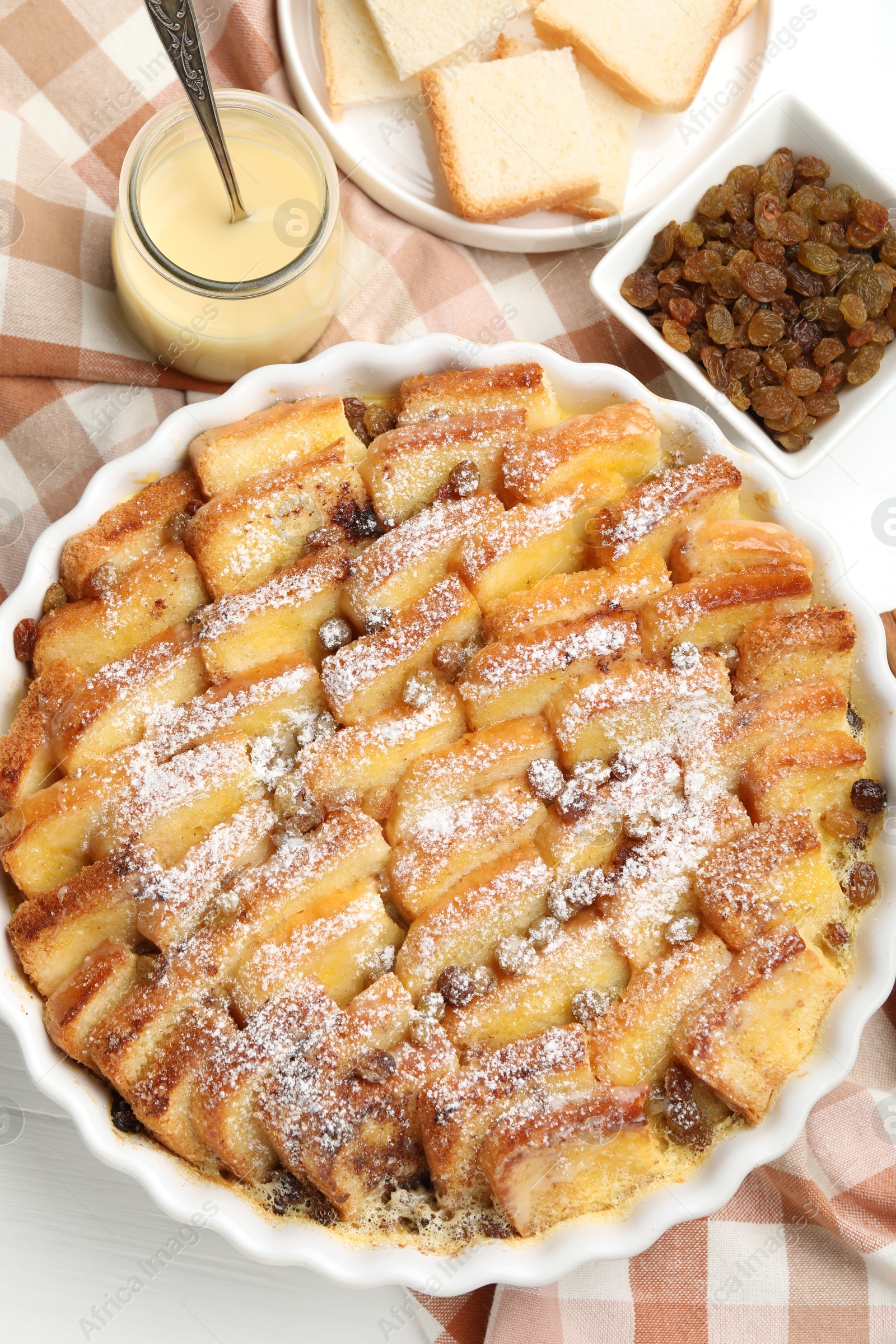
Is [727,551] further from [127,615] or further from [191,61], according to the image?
[191,61]

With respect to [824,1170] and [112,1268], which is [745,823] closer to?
[824,1170]

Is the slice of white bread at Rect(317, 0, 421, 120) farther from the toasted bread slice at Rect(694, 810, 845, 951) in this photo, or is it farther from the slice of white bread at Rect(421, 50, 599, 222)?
the toasted bread slice at Rect(694, 810, 845, 951)

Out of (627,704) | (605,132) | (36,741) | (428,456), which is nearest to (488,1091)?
(627,704)

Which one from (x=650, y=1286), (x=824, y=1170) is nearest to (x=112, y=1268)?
(x=650, y=1286)

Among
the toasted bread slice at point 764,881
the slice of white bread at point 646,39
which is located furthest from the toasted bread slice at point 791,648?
the slice of white bread at point 646,39

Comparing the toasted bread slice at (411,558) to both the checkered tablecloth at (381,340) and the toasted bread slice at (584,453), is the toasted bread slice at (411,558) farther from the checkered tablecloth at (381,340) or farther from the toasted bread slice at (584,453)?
the checkered tablecloth at (381,340)
